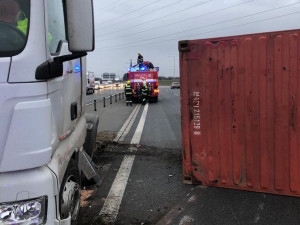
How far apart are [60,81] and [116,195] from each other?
8.98ft

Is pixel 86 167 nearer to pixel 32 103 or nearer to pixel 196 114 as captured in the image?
pixel 196 114

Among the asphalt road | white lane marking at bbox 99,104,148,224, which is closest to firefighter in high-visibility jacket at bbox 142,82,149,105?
white lane marking at bbox 99,104,148,224

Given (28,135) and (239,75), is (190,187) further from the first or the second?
(28,135)

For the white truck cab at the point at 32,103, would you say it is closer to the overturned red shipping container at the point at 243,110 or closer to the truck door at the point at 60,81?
the truck door at the point at 60,81

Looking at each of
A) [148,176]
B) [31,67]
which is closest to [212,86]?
[148,176]

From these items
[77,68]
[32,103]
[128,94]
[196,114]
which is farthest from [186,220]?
[128,94]

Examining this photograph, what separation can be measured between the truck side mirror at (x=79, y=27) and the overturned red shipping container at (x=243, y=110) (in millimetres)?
2676

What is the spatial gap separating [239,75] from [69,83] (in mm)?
2468

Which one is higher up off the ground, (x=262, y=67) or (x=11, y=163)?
(x=262, y=67)

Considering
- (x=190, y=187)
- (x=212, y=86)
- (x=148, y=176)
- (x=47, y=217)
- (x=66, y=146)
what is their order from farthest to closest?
1. (x=148, y=176)
2. (x=190, y=187)
3. (x=212, y=86)
4. (x=66, y=146)
5. (x=47, y=217)

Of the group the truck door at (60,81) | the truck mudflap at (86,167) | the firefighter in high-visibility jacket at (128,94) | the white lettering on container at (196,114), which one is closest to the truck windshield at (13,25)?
the truck door at (60,81)

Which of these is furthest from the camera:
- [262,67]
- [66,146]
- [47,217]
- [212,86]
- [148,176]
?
[148,176]

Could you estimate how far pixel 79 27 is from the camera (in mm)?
2537

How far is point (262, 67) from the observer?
465 centimetres
